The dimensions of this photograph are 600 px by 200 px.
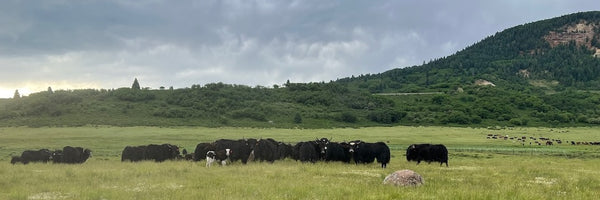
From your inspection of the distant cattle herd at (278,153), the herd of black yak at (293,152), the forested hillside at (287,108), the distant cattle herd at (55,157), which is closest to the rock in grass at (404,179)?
the herd of black yak at (293,152)

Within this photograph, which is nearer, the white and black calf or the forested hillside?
the white and black calf

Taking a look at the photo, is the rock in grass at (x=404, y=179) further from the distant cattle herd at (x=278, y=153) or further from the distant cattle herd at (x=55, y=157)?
the distant cattle herd at (x=55, y=157)

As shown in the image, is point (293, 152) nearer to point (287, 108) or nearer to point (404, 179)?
point (404, 179)

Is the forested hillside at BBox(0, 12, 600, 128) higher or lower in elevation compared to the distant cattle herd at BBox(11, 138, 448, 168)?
higher

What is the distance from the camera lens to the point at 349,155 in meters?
33.8

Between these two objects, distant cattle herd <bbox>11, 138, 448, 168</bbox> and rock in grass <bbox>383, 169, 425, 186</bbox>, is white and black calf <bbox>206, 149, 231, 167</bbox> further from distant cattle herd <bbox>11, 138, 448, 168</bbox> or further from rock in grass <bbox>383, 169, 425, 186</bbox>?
rock in grass <bbox>383, 169, 425, 186</bbox>

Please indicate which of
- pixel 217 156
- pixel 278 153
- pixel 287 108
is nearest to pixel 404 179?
pixel 217 156

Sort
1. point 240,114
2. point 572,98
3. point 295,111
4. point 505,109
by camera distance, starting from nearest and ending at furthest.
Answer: point 240,114, point 295,111, point 505,109, point 572,98

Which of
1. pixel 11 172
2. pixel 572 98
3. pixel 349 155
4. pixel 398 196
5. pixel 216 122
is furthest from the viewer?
pixel 572 98

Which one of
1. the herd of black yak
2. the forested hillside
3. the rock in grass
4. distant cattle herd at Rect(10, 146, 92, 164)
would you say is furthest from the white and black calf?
the forested hillside

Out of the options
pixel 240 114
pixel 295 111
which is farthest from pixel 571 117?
pixel 240 114

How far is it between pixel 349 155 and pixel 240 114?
95.1 meters

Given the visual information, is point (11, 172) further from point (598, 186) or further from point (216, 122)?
point (216, 122)

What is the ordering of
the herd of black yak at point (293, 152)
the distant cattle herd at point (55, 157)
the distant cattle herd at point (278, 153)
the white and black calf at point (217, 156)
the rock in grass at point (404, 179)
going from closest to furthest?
the rock in grass at point (404, 179), the white and black calf at point (217, 156), the herd of black yak at point (293, 152), the distant cattle herd at point (278, 153), the distant cattle herd at point (55, 157)
